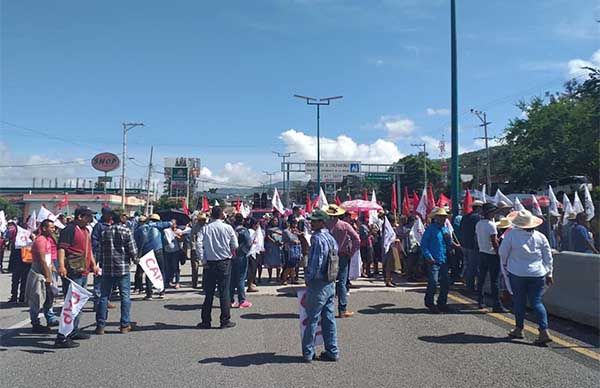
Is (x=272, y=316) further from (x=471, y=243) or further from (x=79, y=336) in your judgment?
(x=471, y=243)

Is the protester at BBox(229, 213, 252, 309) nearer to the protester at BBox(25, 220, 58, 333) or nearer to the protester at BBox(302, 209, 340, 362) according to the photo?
the protester at BBox(25, 220, 58, 333)

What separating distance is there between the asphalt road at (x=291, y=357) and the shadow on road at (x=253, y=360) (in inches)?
0.5

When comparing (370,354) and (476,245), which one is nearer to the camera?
(370,354)

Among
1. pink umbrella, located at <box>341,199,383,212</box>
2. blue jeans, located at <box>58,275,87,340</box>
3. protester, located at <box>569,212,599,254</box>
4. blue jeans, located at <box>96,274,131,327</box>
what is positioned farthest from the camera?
pink umbrella, located at <box>341,199,383,212</box>

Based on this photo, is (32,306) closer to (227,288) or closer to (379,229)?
(227,288)

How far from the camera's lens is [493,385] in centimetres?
520

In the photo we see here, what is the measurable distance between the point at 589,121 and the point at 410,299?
3165 cm

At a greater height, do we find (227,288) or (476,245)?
(476,245)

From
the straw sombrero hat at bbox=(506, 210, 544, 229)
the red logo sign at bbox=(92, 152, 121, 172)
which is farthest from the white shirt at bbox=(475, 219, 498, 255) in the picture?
the red logo sign at bbox=(92, 152, 121, 172)

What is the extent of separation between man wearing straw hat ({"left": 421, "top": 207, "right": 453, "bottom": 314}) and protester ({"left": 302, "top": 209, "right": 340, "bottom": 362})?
297 cm

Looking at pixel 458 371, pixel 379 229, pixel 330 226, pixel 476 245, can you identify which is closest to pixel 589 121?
pixel 379 229

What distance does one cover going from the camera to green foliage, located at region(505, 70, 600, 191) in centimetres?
3553

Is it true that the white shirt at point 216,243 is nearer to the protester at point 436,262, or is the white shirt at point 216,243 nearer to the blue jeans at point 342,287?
the blue jeans at point 342,287

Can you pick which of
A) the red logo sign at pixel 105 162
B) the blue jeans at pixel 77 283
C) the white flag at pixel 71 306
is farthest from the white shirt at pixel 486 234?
the red logo sign at pixel 105 162
